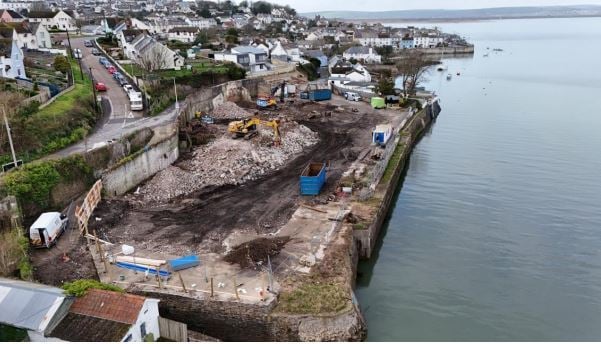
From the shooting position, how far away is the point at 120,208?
2269 centimetres

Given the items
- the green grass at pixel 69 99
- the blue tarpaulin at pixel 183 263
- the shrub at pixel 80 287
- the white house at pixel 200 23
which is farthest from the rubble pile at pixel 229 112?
the white house at pixel 200 23

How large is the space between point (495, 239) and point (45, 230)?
19.9 meters

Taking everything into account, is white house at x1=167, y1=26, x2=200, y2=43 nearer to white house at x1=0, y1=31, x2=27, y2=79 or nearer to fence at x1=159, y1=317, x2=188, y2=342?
white house at x1=0, y1=31, x2=27, y2=79

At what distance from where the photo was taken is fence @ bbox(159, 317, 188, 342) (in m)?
13.6


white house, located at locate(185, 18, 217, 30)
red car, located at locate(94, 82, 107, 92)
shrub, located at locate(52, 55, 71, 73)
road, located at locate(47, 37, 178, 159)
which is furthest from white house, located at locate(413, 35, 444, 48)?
shrub, located at locate(52, 55, 71, 73)

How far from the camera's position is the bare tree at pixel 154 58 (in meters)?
45.0

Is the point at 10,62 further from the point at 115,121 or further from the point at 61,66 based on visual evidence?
the point at 115,121

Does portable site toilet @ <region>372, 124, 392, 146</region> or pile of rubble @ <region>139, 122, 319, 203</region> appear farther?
portable site toilet @ <region>372, 124, 392, 146</region>

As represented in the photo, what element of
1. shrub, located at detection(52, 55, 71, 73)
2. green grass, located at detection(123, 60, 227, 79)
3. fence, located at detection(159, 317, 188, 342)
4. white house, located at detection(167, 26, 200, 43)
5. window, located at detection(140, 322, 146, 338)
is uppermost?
white house, located at detection(167, 26, 200, 43)

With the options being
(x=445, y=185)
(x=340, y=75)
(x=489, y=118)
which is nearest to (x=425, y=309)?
(x=445, y=185)

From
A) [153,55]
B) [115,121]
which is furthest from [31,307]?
[153,55]

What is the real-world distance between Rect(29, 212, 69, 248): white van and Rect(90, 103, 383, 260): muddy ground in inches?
72.4

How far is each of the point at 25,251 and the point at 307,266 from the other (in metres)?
10.6

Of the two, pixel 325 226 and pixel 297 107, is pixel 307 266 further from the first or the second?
pixel 297 107
